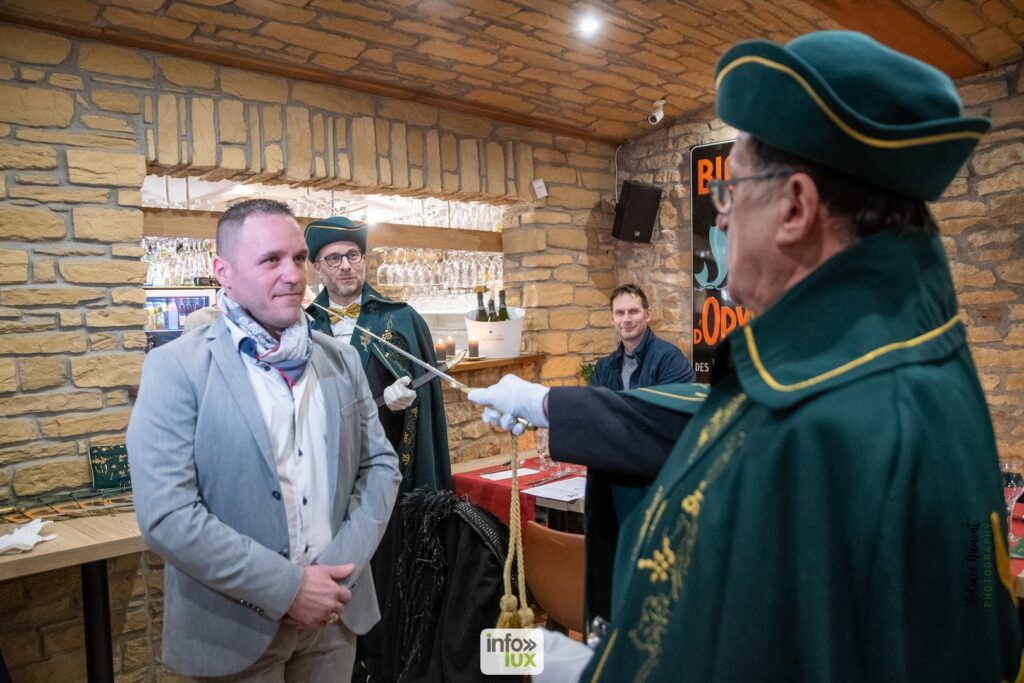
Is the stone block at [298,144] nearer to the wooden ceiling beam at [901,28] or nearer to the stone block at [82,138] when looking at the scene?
the stone block at [82,138]

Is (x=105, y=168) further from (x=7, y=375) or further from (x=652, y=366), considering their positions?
(x=652, y=366)

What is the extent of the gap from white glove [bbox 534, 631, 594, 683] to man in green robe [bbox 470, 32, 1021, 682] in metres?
0.43

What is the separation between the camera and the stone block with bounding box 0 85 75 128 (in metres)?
2.88

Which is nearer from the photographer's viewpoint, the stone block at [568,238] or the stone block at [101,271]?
the stone block at [101,271]

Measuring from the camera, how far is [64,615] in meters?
2.95

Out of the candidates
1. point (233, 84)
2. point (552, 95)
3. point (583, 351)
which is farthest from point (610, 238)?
point (233, 84)

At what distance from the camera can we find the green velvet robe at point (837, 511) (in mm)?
765

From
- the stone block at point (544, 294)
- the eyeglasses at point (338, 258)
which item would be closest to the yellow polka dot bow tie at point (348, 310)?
the eyeglasses at point (338, 258)

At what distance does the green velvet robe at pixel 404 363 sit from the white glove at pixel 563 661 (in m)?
1.84

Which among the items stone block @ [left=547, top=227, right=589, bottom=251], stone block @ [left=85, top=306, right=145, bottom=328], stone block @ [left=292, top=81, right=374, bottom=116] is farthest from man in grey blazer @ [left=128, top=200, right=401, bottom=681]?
stone block @ [left=547, top=227, right=589, bottom=251]

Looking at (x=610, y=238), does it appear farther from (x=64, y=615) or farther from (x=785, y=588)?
(x=785, y=588)

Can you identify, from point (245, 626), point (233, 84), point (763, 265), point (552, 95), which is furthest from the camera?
point (552, 95)

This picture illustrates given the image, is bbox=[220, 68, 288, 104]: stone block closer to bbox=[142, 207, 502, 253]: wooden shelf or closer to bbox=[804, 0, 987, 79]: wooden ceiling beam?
bbox=[142, 207, 502, 253]: wooden shelf

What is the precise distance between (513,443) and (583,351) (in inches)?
157
